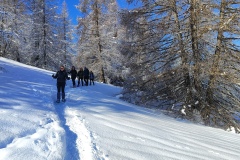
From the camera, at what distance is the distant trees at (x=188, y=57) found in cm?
954

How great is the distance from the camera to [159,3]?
10.7 meters

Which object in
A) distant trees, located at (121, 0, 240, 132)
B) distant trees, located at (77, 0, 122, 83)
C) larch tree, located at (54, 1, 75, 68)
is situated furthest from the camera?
larch tree, located at (54, 1, 75, 68)

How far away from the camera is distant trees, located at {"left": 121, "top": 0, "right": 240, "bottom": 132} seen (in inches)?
376

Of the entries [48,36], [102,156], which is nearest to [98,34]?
[48,36]

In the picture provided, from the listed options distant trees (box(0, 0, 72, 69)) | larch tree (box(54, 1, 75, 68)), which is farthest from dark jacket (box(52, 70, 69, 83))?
larch tree (box(54, 1, 75, 68))

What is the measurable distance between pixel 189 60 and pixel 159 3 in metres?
3.19

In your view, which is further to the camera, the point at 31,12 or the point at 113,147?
the point at 31,12

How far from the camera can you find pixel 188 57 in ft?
33.3

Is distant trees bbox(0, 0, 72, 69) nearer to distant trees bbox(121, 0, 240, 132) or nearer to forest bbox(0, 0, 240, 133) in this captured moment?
forest bbox(0, 0, 240, 133)

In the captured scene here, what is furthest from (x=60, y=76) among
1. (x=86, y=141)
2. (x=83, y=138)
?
(x=86, y=141)

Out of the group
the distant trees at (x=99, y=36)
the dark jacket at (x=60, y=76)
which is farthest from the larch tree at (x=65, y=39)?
the dark jacket at (x=60, y=76)

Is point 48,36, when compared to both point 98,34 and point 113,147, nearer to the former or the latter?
point 98,34

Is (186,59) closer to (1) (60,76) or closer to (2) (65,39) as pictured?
(1) (60,76)

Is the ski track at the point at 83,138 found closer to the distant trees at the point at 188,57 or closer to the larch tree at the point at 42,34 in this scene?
the distant trees at the point at 188,57
